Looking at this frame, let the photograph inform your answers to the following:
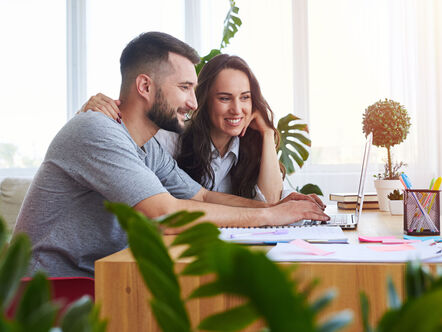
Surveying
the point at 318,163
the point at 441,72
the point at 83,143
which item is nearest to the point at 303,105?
the point at 318,163

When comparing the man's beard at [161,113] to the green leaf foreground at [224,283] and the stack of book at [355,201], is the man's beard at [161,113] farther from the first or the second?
the green leaf foreground at [224,283]

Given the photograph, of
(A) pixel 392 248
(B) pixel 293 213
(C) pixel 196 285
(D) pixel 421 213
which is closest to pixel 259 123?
(B) pixel 293 213

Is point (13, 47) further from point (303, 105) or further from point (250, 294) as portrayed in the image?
point (250, 294)

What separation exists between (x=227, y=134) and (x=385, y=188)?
812mm

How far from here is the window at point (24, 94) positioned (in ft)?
13.7

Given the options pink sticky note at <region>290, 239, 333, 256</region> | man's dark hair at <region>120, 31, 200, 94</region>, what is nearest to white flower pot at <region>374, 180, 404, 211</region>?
man's dark hair at <region>120, 31, 200, 94</region>

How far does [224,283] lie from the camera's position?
148mm

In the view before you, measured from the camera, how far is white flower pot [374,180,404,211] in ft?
6.13

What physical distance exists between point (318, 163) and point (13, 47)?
2.73m

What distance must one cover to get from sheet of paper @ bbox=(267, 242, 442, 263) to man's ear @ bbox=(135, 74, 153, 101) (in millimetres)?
908

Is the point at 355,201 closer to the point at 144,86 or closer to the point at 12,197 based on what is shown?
the point at 144,86

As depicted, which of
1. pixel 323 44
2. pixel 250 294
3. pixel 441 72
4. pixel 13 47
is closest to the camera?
pixel 250 294

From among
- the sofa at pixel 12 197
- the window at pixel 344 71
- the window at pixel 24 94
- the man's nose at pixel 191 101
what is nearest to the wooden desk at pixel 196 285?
the man's nose at pixel 191 101

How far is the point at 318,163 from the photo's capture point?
3836 mm
